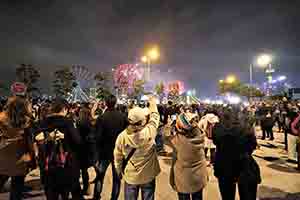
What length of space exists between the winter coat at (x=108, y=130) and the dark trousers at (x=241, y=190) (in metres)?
2.02

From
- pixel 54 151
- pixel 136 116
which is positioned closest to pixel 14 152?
pixel 54 151

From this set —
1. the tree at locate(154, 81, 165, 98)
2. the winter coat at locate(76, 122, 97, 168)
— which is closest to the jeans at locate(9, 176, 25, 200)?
the winter coat at locate(76, 122, 97, 168)

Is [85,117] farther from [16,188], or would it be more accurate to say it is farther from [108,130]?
Result: [16,188]

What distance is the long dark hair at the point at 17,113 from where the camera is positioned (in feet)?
10.9

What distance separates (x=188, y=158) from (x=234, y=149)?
68 centimetres

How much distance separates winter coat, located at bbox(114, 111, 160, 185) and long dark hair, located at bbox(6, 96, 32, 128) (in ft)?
4.81

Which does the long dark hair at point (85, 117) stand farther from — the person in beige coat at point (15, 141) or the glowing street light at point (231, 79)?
the glowing street light at point (231, 79)

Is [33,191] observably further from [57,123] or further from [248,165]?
[248,165]

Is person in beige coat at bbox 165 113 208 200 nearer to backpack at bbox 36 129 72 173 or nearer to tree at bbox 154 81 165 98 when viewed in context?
backpack at bbox 36 129 72 173

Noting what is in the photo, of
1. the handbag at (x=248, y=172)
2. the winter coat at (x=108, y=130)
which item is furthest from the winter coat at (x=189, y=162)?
the winter coat at (x=108, y=130)

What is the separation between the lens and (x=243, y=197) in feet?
10.8

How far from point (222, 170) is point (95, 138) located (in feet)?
7.83

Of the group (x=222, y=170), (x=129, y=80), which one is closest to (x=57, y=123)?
(x=222, y=170)

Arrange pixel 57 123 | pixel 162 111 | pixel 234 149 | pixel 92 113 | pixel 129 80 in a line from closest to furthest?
pixel 57 123 → pixel 234 149 → pixel 92 113 → pixel 162 111 → pixel 129 80
